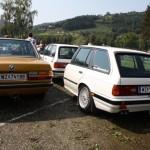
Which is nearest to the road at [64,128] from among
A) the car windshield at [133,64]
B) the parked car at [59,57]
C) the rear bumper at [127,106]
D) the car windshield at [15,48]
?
the rear bumper at [127,106]

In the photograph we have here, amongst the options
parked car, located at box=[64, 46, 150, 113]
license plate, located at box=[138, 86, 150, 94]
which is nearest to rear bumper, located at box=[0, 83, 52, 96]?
parked car, located at box=[64, 46, 150, 113]

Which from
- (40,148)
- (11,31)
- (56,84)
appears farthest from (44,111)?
(11,31)

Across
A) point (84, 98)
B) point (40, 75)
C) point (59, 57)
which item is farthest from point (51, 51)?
point (84, 98)

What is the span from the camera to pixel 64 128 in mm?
6949

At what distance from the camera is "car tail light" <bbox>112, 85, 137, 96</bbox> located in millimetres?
6859

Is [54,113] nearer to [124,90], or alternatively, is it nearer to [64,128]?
[64,128]

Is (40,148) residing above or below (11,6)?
below

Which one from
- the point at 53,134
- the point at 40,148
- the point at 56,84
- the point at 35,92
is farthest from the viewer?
the point at 56,84

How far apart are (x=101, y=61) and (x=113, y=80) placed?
0.91m

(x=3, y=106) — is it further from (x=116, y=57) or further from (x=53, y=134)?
(x=116, y=57)

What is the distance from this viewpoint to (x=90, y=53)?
835 centimetres

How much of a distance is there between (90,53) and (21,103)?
2.14m

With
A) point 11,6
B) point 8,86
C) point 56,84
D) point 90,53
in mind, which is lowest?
point 56,84

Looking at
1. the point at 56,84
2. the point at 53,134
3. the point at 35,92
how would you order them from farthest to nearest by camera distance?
the point at 56,84, the point at 35,92, the point at 53,134
